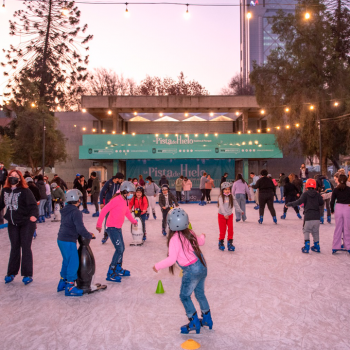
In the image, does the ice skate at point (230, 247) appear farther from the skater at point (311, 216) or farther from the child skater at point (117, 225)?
the child skater at point (117, 225)

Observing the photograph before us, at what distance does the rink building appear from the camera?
103 feet

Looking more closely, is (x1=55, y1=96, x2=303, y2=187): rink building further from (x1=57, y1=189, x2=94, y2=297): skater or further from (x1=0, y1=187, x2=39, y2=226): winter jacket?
(x1=57, y1=189, x2=94, y2=297): skater

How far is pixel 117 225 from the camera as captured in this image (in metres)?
6.10

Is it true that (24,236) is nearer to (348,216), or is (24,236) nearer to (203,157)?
(348,216)

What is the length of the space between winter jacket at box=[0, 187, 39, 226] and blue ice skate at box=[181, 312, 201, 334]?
321cm

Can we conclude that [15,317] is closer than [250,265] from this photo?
Yes

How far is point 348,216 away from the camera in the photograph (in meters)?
7.80

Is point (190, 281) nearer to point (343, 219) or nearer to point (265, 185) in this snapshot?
point (343, 219)

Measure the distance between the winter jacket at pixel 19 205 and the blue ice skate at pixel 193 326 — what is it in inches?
126

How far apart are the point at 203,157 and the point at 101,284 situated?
85.5 ft

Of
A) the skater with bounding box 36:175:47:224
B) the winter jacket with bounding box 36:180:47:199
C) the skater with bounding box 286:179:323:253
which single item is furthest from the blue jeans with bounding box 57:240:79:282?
the winter jacket with bounding box 36:180:47:199

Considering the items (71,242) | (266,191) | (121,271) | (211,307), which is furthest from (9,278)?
(266,191)

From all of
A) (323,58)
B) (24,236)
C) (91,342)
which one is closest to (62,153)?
(323,58)

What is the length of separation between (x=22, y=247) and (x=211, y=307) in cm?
309
